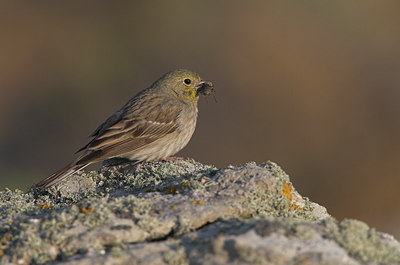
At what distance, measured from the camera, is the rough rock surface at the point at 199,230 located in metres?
4.46

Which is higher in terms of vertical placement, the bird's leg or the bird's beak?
the bird's beak

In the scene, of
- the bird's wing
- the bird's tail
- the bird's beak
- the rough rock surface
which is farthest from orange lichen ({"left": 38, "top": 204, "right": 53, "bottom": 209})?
the bird's beak

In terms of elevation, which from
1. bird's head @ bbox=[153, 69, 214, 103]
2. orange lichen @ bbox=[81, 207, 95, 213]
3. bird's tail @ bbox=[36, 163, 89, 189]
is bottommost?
orange lichen @ bbox=[81, 207, 95, 213]

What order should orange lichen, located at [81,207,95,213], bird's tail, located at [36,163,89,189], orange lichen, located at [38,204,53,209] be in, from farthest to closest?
bird's tail, located at [36,163,89,189]
orange lichen, located at [38,204,53,209]
orange lichen, located at [81,207,95,213]

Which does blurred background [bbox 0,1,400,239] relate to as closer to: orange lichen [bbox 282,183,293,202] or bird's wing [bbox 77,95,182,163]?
bird's wing [bbox 77,95,182,163]

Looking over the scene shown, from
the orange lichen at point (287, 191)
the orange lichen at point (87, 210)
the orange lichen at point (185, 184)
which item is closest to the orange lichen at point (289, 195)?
the orange lichen at point (287, 191)

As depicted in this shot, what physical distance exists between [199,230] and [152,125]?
182 inches

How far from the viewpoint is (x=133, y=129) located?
938cm

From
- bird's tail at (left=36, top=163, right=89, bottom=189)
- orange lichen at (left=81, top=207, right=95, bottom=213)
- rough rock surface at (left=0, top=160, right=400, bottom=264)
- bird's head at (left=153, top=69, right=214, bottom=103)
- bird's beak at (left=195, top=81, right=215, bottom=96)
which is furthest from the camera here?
bird's beak at (left=195, top=81, right=215, bottom=96)

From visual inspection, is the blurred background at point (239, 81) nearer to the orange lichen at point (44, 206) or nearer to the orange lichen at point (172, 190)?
the orange lichen at point (44, 206)

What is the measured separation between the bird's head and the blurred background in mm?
6700

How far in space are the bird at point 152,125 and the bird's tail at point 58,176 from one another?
0.01 meters

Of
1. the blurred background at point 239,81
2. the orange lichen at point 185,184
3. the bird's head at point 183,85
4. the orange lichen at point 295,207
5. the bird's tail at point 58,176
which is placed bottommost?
the bird's tail at point 58,176

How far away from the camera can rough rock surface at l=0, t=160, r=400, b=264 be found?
4457 millimetres
